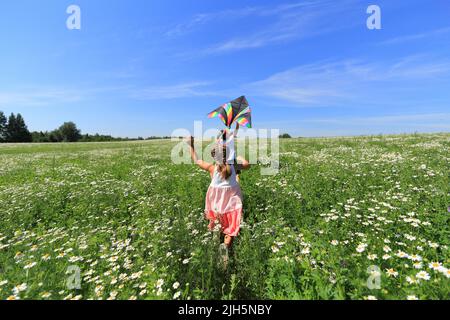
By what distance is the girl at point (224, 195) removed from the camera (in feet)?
15.0

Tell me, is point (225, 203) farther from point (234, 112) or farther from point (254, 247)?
point (234, 112)

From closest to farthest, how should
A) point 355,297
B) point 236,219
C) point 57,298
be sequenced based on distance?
point 355,297, point 57,298, point 236,219

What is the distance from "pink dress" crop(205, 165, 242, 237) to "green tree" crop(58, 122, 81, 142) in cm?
11451

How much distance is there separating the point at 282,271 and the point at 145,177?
24.6 ft

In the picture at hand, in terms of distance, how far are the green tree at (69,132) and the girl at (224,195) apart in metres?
114

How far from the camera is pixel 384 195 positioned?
17.3 feet

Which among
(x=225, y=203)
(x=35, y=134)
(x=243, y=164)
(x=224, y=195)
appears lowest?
(x=225, y=203)

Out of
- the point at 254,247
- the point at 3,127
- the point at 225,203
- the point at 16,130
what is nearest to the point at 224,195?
the point at 225,203

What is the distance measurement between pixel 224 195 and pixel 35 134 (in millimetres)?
121726

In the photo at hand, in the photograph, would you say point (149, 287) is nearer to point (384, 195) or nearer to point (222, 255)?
point (222, 255)

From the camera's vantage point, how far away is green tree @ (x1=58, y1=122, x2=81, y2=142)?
99.5 meters

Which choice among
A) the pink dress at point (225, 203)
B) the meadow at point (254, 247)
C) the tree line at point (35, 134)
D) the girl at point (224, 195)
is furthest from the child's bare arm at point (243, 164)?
the tree line at point (35, 134)

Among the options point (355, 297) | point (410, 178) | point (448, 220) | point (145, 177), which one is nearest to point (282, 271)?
point (355, 297)

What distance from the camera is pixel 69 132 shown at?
10175 centimetres
